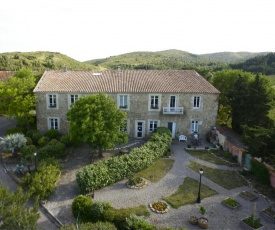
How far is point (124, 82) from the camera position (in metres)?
30.8

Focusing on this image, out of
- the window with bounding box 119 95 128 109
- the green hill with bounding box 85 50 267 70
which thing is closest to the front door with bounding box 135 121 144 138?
the window with bounding box 119 95 128 109

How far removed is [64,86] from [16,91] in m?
5.32

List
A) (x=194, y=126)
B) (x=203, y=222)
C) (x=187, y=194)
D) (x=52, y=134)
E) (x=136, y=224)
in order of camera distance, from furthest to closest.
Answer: (x=194, y=126), (x=52, y=134), (x=187, y=194), (x=203, y=222), (x=136, y=224)

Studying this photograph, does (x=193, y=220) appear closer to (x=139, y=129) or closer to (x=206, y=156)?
(x=206, y=156)

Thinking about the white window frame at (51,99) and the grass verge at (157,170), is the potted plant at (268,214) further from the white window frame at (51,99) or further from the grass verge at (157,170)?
the white window frame at (51,99)

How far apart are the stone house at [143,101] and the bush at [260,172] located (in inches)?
368

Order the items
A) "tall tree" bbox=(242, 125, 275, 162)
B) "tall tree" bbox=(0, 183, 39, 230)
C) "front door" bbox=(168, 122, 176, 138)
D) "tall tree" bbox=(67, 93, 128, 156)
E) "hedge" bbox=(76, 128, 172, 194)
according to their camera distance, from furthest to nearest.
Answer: "front door" bbox=(168, 122, 176, 138)
"tall tree" bbox=(67, 93, 128, 156)
"tall tree" bbox=(242, 125, 275, 162)
"hedge" bbox=(76, 128, 172, 194)
"tall tree" bbox=(0, 183, 39, 230)

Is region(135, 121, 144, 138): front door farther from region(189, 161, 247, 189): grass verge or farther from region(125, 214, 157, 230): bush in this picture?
region(125, 214, 157, 230): bush

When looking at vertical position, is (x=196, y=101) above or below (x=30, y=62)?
below

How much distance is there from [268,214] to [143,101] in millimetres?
16820

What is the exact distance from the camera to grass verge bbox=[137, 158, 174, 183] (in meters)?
21.9

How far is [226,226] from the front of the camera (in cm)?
1599

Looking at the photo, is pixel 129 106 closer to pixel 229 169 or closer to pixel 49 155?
pixel 49 155

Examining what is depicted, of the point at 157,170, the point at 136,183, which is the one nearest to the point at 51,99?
the point at 157,170
